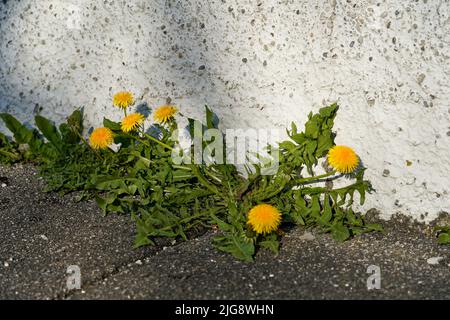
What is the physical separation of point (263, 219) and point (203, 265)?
26 centimetres

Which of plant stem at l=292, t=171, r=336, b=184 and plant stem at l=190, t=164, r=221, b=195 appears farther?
plant stem at l=190, t=164, r=221, b=195

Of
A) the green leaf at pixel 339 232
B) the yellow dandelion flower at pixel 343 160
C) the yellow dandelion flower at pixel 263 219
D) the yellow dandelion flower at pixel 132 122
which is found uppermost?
the yellow dandelion flower at pixel 132 122

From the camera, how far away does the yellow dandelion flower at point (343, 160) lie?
8.20 feet

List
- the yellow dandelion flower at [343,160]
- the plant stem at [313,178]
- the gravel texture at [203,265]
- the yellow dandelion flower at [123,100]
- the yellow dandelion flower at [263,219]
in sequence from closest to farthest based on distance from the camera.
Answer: the gravel texture at [203,265] → the yellow dandelion flower at [263,219] → the yellow dandelion flower at [343,160] → the plant stem at [313,178] → the yellow dandelion flower at [123,100]

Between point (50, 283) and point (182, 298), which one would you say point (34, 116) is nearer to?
point (50, 283)

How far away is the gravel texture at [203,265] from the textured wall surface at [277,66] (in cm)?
27

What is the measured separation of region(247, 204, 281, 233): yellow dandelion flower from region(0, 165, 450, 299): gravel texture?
12cm

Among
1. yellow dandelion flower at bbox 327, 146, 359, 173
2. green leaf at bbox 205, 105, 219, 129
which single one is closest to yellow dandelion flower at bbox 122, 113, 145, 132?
green leaf at bbox 205, 105, 219, 129

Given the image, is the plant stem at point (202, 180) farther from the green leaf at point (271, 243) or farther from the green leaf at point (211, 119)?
the green leaf at point (271, 243)

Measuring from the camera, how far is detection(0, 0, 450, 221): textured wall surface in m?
2.50

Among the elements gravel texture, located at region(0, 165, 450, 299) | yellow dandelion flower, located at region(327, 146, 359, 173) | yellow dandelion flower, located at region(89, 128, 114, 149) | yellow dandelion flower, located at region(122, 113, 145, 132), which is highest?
yellow dandelion flower, located at region(122, 113, 145, 132)

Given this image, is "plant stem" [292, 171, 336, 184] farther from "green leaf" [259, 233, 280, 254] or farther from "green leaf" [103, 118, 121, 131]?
"green leaf" [103, 118, 121, 131]

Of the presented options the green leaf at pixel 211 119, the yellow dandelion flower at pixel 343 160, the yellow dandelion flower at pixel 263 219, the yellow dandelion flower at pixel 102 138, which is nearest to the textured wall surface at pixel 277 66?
the green leaf at pixel 211 119

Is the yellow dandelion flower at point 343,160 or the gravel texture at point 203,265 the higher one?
the yellow dandelion flower at point 343,160
